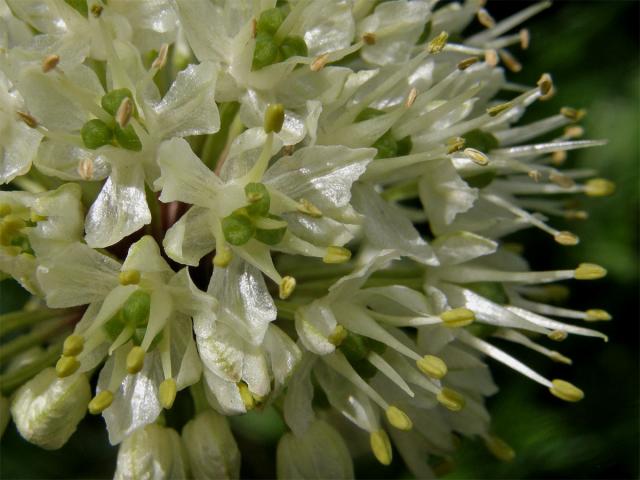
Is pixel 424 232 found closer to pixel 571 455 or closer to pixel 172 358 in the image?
pixel 571 455

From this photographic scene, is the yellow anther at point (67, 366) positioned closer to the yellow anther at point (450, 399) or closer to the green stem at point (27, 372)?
the green stem at point (27, 372)

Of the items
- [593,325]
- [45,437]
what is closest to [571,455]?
[593,325]

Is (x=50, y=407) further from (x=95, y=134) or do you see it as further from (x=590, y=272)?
(x=590, y=272)

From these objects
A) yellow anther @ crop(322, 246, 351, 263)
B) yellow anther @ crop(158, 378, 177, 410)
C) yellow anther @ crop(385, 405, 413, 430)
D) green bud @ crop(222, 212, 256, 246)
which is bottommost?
yellow anther @ crop(385, 405, 413, 430)

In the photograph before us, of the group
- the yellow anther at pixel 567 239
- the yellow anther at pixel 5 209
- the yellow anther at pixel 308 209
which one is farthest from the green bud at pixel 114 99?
the yellow anther at pixel 567 239

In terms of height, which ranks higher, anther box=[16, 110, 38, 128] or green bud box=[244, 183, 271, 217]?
anther box=[16, 110, 38, 128]

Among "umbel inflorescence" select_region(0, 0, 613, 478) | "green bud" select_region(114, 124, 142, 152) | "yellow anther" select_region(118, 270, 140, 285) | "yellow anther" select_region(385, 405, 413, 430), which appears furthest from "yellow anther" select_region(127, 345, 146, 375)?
"yellow anther" select_region(385, 405, 413, 430)

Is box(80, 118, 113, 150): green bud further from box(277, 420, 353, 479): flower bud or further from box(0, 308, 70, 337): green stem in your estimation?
box(277, 420, 353, 479): flower bud

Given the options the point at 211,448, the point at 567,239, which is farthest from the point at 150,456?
the point at 567,239
